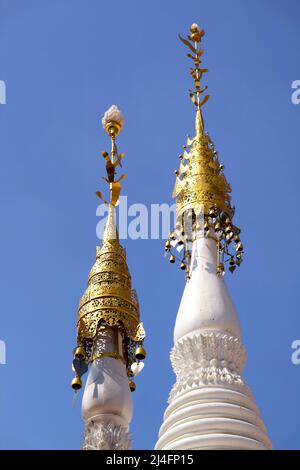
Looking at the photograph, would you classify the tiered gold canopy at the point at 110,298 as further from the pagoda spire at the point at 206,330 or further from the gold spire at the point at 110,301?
the pagoda spire at the point at 206,330

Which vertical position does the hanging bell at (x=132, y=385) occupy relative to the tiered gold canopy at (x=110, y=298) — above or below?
below

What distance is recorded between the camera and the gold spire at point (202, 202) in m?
19.1

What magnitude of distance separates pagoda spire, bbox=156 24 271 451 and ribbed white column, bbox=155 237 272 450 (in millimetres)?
16

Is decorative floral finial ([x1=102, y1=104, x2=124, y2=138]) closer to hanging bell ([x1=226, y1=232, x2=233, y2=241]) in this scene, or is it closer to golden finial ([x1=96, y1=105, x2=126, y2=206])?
golden finial ([x1=96, y1=105, x2=126, y2=206])

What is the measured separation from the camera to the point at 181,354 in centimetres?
1727

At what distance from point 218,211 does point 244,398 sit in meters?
4.40

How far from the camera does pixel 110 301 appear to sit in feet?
69.5

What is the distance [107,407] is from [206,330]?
9.89ft

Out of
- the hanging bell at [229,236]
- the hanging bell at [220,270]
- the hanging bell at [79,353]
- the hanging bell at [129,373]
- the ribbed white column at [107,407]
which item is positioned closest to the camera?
the hanging bell at [220,270]

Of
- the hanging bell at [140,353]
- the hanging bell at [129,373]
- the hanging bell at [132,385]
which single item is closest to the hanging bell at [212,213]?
the hanging bell at [140,353]

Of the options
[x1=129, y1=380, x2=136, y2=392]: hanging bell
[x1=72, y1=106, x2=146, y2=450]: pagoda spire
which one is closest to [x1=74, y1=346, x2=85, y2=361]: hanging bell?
[x1=72, y1=106, x2=146, y2=450]: pagoda spire

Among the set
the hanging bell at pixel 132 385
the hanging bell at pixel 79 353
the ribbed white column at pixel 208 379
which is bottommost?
→ the ribbed white column at pixel 208 379

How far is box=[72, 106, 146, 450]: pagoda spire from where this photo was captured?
19.0 metres

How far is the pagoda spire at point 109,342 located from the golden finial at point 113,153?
0.9 inches
